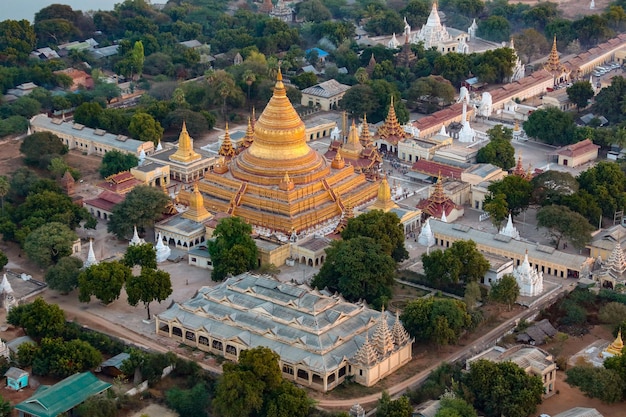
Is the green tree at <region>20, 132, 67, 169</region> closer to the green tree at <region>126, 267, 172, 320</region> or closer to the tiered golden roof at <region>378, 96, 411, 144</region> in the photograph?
the tiered golden roof at <region>378, 96, 411, 144</region>

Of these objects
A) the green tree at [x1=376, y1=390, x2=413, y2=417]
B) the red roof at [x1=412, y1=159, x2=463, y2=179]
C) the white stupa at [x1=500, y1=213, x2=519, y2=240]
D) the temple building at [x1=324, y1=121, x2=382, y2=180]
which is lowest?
the red roof at [x1=412, y1=159, x2=463, y2=179]

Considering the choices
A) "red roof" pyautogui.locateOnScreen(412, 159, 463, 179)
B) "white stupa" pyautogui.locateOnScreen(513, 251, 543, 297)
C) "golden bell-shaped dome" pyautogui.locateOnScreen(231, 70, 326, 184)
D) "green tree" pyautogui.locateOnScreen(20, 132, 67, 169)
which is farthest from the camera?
"green tree" pyautogui.locateOnScreen(20, 132, 67, 169)

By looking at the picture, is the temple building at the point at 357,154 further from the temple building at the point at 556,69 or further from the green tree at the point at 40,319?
the temple building at the point at 556,69

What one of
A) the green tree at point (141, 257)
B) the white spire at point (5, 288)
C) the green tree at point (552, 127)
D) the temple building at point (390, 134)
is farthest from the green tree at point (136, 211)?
the green tree at point (552, 127)

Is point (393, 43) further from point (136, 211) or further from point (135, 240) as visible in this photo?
point (135, 240)

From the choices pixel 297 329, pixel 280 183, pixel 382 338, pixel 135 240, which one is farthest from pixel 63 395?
pixel 280 183

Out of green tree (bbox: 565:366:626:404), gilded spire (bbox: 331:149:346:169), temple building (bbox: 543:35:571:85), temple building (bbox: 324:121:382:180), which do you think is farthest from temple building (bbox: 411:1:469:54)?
green tree (bbox: 565:366:626:404)
